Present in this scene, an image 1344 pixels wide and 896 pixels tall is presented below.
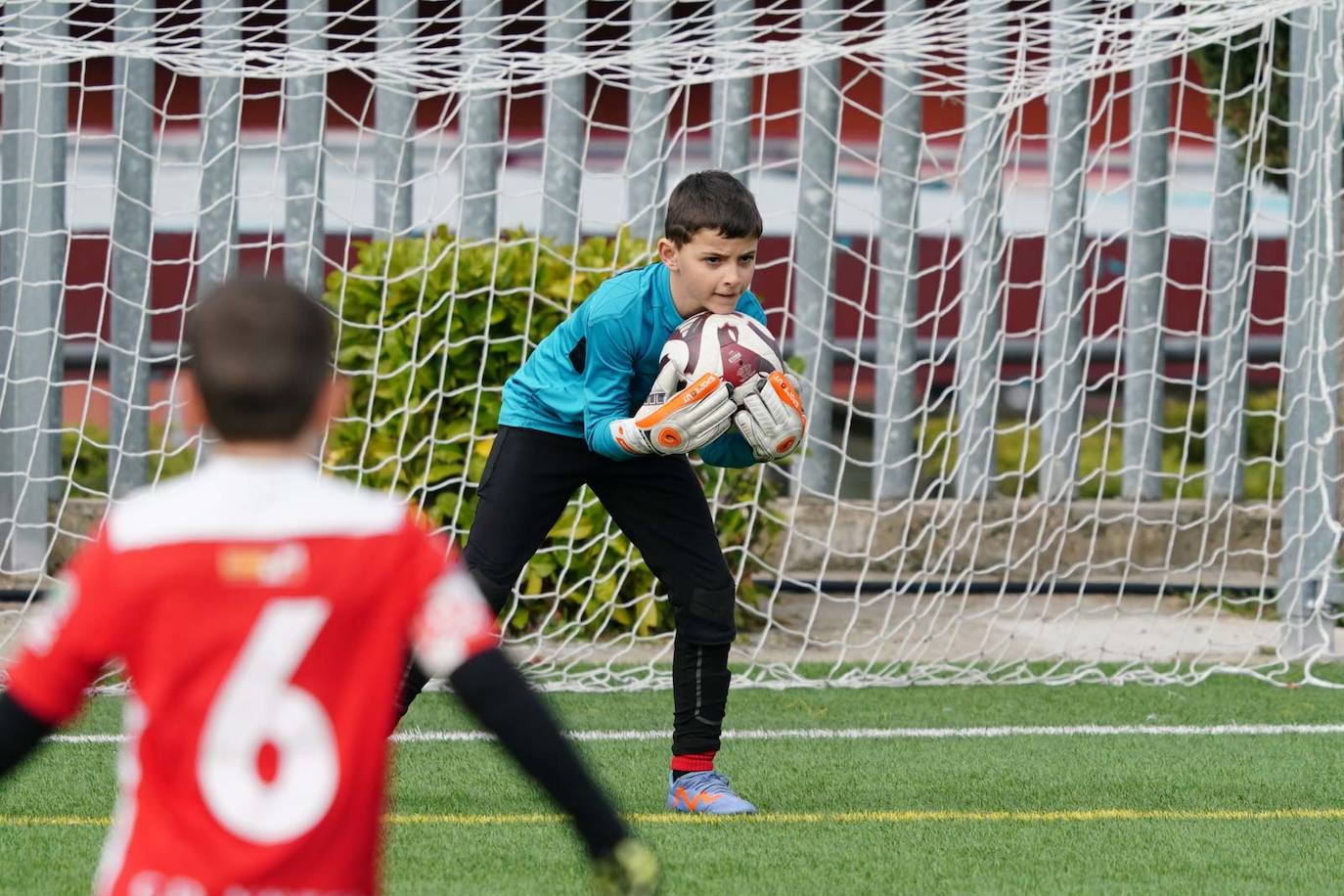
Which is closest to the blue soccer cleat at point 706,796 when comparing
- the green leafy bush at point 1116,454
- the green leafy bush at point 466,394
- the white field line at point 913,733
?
the white field line at point 913,733

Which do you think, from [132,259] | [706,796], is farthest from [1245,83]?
[706,796]

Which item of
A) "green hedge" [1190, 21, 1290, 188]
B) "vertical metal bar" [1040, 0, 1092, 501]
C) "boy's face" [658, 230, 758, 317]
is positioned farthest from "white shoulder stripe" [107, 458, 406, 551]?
"green hedge" [1190, 21, 1290, 188]

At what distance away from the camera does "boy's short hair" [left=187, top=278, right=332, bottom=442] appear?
170 centimetres

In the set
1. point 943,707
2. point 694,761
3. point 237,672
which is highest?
point 237,672

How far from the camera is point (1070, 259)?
25.8 feet

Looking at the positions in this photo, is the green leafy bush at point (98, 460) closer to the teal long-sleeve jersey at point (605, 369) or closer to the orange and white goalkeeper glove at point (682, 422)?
the teal long-sleeve jersey at point (605, 369)

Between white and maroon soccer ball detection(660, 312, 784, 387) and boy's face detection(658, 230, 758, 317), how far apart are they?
0.04 metres

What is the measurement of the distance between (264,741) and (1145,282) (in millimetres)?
6840

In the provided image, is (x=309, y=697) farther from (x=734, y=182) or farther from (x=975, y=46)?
(x=975, y=46)

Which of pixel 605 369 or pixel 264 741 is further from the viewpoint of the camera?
pixel 605 369

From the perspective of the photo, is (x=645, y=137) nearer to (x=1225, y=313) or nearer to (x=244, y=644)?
(x=1225, y=313)

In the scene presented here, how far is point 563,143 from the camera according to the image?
24.7 ft

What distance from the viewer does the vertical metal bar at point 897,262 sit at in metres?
7.80

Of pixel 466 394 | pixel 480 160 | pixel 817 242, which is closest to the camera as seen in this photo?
pixel 466 394
